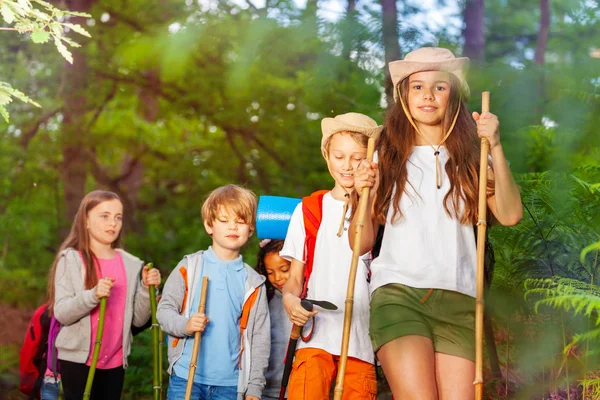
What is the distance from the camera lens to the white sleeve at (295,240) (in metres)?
4.13

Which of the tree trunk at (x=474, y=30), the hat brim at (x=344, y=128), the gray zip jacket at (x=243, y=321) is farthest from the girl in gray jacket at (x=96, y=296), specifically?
the tree trunk at (x=474, y=30)

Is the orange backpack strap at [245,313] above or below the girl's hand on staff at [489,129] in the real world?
below

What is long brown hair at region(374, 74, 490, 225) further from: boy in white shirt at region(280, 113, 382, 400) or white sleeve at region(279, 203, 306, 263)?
white sleeve at region(279, 203, 306, 263)

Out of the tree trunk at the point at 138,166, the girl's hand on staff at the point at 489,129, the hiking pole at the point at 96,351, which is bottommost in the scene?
the hiking pole at the point at 96,351

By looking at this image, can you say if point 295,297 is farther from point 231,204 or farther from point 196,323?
point 231,204

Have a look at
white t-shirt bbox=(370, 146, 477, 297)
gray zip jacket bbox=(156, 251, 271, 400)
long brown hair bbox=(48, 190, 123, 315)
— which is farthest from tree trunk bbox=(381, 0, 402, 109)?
white t-shirt bbox=(370, 146, 477, 297)

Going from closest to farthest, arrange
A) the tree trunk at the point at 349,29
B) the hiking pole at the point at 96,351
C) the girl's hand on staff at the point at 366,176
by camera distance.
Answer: the girl's hand on staff at the point at 366,176 < the hiking pole at the point at 96,351 < the tree trunk at the point at 349,29

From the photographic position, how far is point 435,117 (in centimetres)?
343

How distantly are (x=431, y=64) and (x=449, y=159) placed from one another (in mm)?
403

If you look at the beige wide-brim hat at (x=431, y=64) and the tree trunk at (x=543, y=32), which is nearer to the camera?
the beige wide-brim hat at (x=431, y=64)

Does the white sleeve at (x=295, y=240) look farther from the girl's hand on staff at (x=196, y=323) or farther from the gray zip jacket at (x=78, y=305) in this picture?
the gray zip jacket at (x=78, y=305)

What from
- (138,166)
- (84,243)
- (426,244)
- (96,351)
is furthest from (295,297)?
(138,166)

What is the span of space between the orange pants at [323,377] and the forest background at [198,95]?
2.65 m

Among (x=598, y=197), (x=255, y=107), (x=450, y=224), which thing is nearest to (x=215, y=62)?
(x=255, y=107)
